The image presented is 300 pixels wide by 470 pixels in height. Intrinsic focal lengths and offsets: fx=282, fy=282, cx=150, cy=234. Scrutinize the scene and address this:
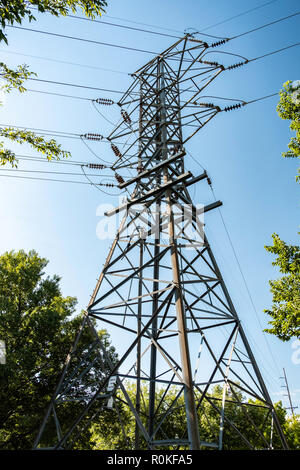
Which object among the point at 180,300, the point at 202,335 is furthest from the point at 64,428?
the point at 180,300

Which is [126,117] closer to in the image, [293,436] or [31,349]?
[31,349]

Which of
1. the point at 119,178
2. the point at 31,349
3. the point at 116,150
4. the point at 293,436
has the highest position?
the point at 116,150

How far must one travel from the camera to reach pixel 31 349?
38.1 ft

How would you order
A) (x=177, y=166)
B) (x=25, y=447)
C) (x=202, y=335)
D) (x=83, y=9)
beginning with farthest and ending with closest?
(x=25, y=447), (x=177, y=166), (x=202, y=335), (x=83, y=9)

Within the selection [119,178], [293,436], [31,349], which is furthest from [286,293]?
[293,436]

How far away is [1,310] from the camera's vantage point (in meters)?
11.9

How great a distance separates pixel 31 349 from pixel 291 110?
1412 centimetres

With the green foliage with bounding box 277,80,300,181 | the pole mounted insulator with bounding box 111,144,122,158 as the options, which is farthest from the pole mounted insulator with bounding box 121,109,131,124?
the green foliage with bounding box 277,80,300,181

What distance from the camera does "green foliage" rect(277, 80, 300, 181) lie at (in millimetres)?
10484

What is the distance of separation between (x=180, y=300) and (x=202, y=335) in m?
1.84

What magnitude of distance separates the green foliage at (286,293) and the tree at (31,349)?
7376mm

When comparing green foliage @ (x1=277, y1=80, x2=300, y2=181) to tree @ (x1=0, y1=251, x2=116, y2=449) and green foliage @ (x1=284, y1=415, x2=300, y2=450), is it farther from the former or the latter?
green foliage @ (x1=284, y1=415, x2=300, y2=450)
